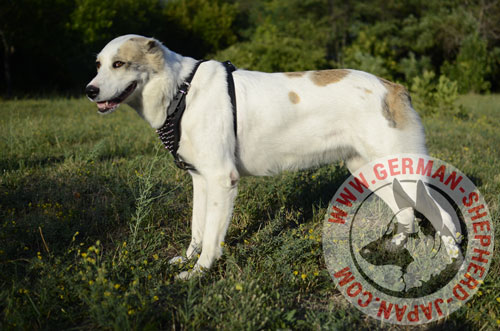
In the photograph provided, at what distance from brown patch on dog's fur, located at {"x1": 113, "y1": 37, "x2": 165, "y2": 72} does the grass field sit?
3.01 ft

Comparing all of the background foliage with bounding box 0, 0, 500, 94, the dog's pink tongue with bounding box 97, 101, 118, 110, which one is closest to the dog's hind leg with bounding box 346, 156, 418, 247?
the dog's pink tongue with bounding box 97, 101, 118, 110

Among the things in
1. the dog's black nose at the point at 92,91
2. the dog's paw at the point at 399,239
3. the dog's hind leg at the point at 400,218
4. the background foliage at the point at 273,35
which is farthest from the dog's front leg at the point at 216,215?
the background foliage at the point at 273,35

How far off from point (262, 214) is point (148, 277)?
1434 mm

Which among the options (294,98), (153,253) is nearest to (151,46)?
Answer: (294,98)

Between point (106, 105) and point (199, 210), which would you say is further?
point (199, 210)

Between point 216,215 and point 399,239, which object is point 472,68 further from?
point 216,215

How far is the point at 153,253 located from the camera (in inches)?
114

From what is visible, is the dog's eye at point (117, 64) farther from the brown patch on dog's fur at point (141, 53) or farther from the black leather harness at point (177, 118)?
the black leather harness at point (177, 118)

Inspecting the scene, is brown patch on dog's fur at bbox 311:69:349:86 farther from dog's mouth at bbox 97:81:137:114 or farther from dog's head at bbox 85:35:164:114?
dog's mouth at bbox 97:81:137:114

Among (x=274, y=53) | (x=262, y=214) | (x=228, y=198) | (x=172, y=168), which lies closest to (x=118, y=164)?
(x=172, y=168)

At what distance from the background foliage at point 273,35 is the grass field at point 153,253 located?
583 cm

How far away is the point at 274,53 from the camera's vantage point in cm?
1591

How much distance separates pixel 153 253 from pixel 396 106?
7.24 feet

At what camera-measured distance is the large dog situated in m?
2.66
